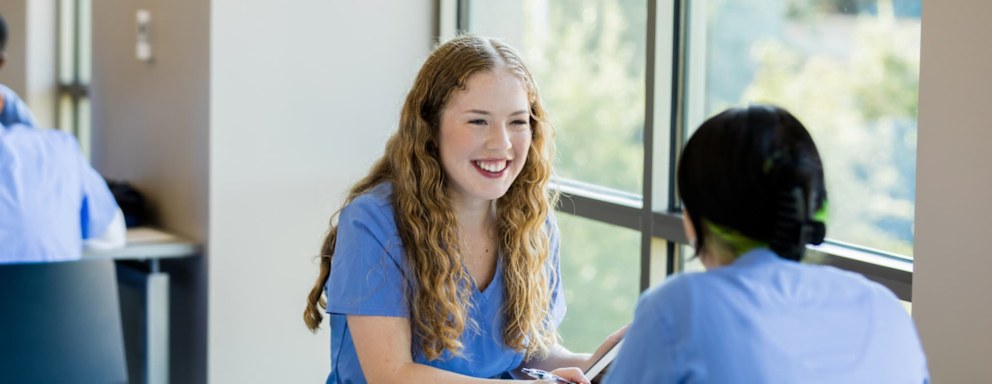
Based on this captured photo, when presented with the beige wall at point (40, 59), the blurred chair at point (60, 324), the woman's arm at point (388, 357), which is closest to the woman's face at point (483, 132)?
the woman's arm at point (388, 357)

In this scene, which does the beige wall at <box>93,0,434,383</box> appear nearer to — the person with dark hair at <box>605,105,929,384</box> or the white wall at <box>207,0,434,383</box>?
the white wall at <box>207,0,434,383</box>

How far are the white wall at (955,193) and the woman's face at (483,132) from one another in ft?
2.16

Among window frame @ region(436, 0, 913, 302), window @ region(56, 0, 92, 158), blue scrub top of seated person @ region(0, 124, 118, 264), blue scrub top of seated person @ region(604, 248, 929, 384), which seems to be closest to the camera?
blue scrub top of seated person @ region(604, 248, 929, 384)

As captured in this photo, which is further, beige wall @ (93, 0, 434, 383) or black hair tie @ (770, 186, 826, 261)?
beige wall @ (93, 0, 434, 383)

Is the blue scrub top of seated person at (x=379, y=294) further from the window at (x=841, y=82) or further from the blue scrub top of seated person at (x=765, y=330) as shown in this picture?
the blue scrub top of seated person at (x=765, y=330)

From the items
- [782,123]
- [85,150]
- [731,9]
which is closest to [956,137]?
[782,123]

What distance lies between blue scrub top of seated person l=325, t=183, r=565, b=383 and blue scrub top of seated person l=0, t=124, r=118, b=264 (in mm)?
1222

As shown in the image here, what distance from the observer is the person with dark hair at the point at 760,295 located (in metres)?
1.07

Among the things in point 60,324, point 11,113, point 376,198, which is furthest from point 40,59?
point 376,198

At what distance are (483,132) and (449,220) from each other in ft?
0.53

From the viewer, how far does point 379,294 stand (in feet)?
5.89

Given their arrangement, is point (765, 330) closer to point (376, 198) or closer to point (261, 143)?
point (376, 198)

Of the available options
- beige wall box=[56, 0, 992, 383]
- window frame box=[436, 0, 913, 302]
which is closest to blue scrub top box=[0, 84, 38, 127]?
beige wall box=[56, 0, 992, 383]

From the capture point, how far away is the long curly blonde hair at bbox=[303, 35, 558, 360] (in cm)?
185
